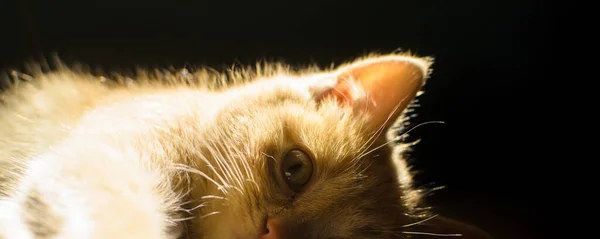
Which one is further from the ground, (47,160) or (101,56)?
(101,56)

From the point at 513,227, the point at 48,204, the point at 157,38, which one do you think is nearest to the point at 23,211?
the point at 48,204

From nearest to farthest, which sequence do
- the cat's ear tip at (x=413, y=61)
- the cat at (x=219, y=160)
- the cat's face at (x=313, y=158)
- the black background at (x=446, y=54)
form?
the cat at (x=219, y=160) → the cat's face at (x=313, y=158) → the cat's ear tip at (x=413, y=61) → the black background at (x=446, y=54)

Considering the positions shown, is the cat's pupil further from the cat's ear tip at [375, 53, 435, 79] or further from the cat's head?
the cat's ear tip at [375, 53, 435, 79]

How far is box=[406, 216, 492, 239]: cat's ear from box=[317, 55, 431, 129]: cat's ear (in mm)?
249

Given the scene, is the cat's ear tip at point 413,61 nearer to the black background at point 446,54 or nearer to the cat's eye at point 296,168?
the cat's eye at point 296,168

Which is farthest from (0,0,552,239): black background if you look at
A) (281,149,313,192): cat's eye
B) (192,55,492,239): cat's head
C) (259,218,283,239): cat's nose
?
(259,218,283,239): cat's nose

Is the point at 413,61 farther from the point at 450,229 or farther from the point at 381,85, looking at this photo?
the point at 450,229

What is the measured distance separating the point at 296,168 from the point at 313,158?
0.04 metres

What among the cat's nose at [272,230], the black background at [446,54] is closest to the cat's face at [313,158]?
the cat's nose at [272,230]

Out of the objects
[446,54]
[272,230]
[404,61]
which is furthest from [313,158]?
[446,54]

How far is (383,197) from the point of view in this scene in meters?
1.08

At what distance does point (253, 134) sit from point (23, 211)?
1.36ft

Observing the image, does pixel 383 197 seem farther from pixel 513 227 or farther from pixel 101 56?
pixel 101 56

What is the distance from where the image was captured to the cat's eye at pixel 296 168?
0.97 m
